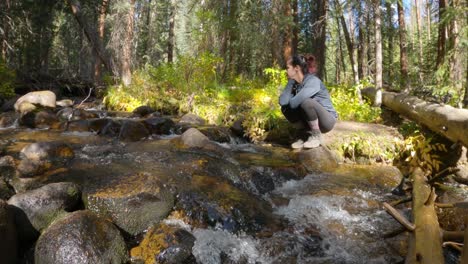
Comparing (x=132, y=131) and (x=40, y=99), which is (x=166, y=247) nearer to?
(x=132, y=131)

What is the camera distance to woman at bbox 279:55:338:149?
6016 mm

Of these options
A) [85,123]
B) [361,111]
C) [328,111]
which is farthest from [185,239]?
[361,111]

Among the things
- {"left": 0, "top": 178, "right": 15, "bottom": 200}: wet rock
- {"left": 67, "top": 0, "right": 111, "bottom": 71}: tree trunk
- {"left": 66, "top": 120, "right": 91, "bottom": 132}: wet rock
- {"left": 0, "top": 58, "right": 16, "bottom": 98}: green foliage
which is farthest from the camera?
{"left": 67, "top": 0, "right": 111, "bottom": 71}: tree trunk

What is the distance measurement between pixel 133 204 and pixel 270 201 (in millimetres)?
1799

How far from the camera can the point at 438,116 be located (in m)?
5.78

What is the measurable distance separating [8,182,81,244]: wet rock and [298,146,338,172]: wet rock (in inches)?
144

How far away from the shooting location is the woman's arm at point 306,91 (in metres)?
5.96

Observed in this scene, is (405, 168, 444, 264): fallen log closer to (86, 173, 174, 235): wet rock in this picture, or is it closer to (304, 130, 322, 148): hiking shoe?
(86, 173, 174, 235): wet rock

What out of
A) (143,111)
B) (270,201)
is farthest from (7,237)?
(143,111)

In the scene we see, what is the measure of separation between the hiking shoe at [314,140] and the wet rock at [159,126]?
11.5ft

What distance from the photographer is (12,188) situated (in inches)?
174

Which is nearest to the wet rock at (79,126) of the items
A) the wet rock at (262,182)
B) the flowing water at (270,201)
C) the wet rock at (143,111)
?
the flowing water at (270,201)

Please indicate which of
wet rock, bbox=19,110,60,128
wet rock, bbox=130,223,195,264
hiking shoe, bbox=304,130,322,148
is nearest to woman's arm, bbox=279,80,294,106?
hiking shoe, bbox=304,130,322,148

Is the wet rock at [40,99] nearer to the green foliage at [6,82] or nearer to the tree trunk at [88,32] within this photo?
the green foliage at [6,82]
